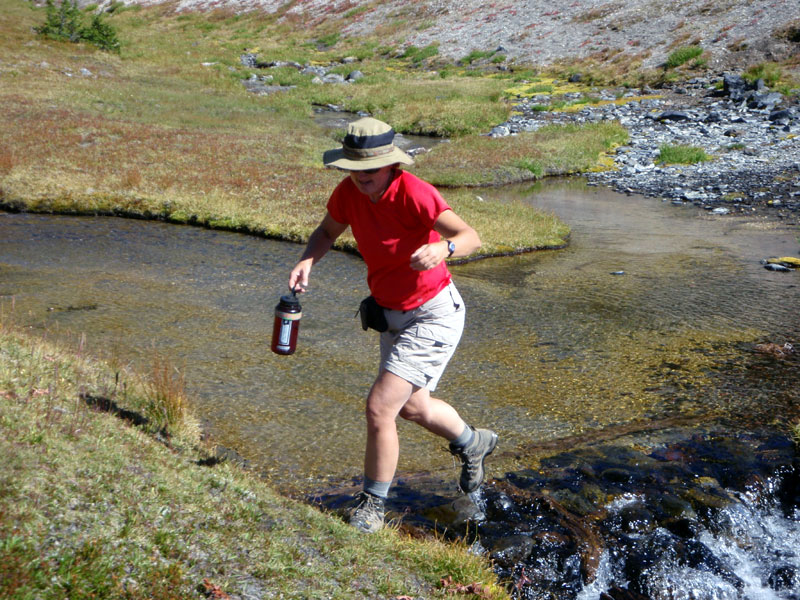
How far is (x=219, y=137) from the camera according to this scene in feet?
79.3

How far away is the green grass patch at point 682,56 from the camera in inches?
1628

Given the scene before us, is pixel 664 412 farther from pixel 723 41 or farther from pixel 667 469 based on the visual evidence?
pixel 723 41

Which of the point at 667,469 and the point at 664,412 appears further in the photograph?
the point at 664,412

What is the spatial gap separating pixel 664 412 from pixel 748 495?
1396 millimetres

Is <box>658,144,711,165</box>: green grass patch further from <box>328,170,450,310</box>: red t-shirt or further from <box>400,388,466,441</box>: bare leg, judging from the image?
<box>328,170,450,310</box>: red t-shirt

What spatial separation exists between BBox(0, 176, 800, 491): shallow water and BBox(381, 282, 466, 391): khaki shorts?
4.75 ft

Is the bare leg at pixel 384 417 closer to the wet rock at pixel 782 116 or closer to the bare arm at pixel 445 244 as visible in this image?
the bare arm at pixel 445 244

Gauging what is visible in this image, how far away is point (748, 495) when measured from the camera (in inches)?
249

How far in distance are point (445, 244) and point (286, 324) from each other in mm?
1273

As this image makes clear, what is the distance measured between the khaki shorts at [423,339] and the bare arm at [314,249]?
628 millimetres

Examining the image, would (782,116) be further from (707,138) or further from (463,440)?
(463,440)

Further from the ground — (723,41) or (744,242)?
(723,41)

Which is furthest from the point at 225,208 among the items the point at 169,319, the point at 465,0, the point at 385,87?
the point at 465,0

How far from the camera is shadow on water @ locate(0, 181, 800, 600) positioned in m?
5.67
